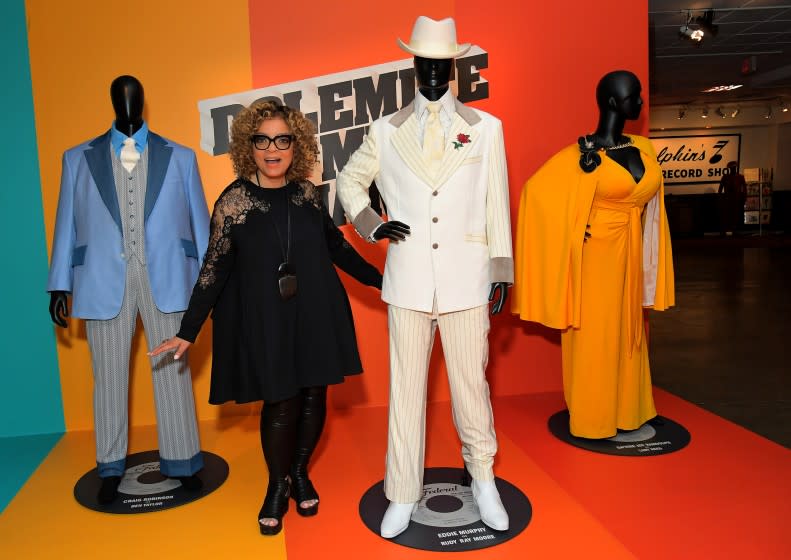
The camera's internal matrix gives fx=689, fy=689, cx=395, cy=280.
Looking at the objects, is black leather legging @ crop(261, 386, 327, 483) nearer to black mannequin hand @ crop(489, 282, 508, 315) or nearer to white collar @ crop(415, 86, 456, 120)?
black mannequin hand @ crop(489, 282, 508, 315)

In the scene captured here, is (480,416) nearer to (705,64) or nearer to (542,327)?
(542,327)

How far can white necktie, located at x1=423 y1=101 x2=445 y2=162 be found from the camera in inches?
101

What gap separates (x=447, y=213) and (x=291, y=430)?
3.49ft

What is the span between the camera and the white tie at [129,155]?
10.3 feet

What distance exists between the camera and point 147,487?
10.7 feet

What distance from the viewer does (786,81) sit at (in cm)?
1288

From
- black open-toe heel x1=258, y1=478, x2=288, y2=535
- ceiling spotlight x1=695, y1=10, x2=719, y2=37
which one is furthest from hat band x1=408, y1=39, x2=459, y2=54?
ceiling spotlight x1=695, y1=10, x2=719, y2=37

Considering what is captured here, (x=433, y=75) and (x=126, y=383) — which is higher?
(x=433, y=75)

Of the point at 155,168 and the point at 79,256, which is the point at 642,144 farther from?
the point at 79,256

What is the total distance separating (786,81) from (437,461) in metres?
12.7

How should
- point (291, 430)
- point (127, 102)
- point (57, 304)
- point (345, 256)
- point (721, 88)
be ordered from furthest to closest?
point (721, 88), point (57, 304), point (127, 102), point (345, 256), point (291, 430)

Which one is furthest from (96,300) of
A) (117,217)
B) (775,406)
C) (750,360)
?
(750,360)

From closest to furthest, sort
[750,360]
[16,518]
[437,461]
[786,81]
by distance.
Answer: [16,518] < [437,461] < [750,360] < [786,81]

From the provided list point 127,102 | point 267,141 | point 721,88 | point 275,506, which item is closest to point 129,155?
point 127,102
